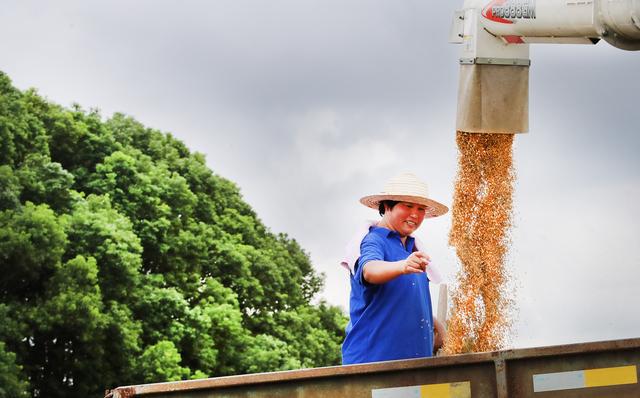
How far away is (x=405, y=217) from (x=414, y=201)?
0.38 feet

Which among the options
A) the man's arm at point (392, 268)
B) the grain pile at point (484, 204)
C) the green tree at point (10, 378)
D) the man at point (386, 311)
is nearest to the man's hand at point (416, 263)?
the man's arm at point (392, 268)

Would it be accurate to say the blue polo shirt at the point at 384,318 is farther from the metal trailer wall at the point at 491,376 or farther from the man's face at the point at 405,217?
the metal trailer wall at the point at 491,376

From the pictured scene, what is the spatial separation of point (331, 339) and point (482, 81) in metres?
42.9

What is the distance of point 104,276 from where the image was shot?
39531 millimetres

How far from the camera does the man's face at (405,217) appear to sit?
820 centimetres

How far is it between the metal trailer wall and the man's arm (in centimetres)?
51

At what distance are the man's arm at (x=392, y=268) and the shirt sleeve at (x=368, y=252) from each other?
0.06 metres

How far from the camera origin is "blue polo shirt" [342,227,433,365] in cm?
784

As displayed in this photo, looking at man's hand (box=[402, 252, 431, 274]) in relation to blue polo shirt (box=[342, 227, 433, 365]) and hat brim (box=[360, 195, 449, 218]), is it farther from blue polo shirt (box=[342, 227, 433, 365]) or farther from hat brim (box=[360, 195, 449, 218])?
hat brim (box=[360, 195, 449, 218])

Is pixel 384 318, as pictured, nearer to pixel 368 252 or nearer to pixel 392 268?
pixel 368 252

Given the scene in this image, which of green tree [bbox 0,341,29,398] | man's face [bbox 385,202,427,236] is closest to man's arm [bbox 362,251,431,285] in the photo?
man's face [bbox 385,202,427,236]

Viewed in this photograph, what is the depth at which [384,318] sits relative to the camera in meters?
7.85

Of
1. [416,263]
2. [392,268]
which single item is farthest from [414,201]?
[416,263]

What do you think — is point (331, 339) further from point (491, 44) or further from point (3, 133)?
point (491, 44)
